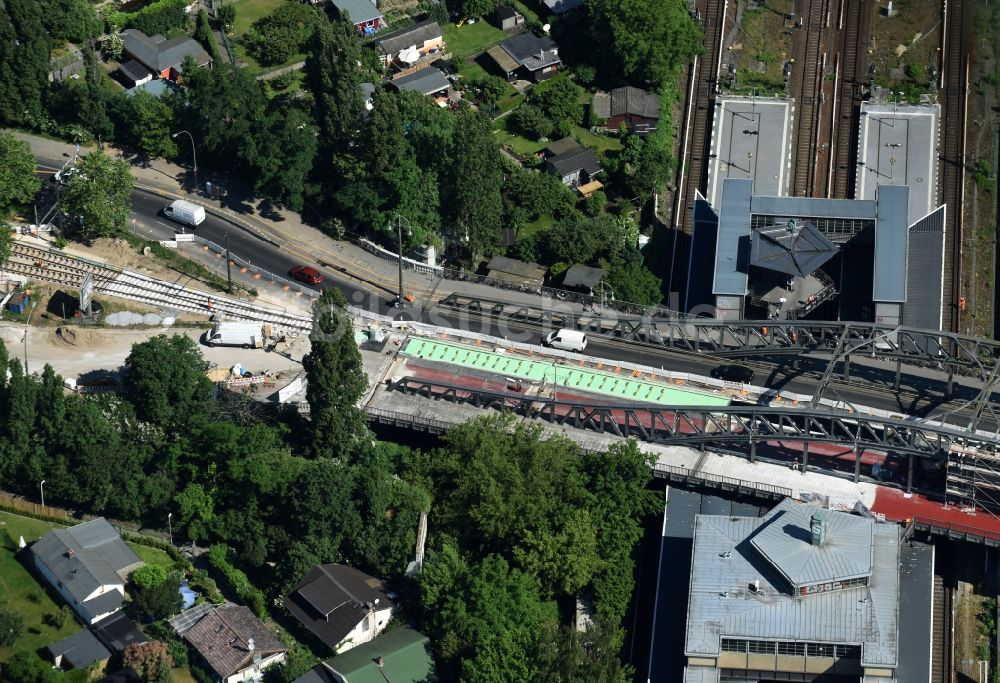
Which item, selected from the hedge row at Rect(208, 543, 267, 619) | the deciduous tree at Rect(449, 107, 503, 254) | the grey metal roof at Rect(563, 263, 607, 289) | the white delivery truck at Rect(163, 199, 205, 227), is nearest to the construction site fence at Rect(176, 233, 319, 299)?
the white delivery truck at Rect(163, 199, 205, 227)

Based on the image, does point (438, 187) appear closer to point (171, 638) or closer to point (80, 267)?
point (80, 267)

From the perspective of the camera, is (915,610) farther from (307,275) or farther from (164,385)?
(307,275)

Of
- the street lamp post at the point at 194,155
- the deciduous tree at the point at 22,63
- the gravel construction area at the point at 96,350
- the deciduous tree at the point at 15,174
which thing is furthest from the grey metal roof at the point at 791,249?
the deciduous tree at the point at 22,63

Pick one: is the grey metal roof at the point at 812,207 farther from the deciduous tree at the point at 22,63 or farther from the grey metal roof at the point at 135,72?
the deciduous tree at the point at 22,63

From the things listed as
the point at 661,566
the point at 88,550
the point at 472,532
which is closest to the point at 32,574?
the point at 88,550

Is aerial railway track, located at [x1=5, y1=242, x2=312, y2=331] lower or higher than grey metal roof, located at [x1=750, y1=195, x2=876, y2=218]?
lower

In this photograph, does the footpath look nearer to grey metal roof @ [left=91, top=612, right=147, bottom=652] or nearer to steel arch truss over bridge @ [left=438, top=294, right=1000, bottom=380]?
steel arch truss over bridge @ [left=438, top=294, right=1000, bottom=380]

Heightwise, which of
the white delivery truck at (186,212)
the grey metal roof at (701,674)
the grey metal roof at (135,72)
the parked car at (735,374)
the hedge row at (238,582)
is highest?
the grey metal roof at (135,72)
